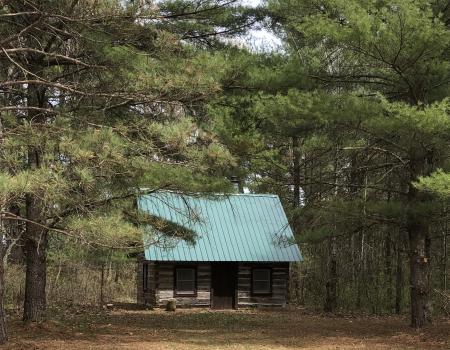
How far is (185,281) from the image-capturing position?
2331cm

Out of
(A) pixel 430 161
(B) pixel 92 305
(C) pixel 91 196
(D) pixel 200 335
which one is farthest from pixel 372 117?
(B) pixel 92 305

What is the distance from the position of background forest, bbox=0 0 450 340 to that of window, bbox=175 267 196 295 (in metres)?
8.52

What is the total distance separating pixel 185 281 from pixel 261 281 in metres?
3.22

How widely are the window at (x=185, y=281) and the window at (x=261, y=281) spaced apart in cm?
258

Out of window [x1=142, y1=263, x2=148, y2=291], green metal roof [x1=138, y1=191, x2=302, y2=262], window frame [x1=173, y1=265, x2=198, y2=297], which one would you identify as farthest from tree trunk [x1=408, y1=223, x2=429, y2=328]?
window [x1=142, y1=263, x2=148, y2=291]

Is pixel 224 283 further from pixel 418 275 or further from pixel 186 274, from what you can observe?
pixel 418 275

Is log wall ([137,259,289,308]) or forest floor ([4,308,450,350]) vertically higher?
log wall ([137,259,289,308])

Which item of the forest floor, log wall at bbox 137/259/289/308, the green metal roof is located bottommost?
the forest floor

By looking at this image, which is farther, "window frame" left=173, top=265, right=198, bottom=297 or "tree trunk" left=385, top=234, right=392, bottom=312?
"window frame" left=173, top=265, right=198, bottom=297

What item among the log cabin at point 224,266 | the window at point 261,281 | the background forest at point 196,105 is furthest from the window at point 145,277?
the background forest at point 196,105

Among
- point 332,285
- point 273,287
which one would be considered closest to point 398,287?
point 332,285

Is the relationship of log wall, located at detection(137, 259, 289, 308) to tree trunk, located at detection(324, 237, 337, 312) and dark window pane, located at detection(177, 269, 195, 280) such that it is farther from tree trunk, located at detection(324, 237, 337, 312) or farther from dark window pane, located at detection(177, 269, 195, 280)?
tree trunk, located at detection(324, 237, 337, 312)

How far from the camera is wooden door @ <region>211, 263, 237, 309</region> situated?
2362cm

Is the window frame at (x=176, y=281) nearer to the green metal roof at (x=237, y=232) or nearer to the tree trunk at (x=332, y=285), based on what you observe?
the green metal roof at (x=237, y=232)
